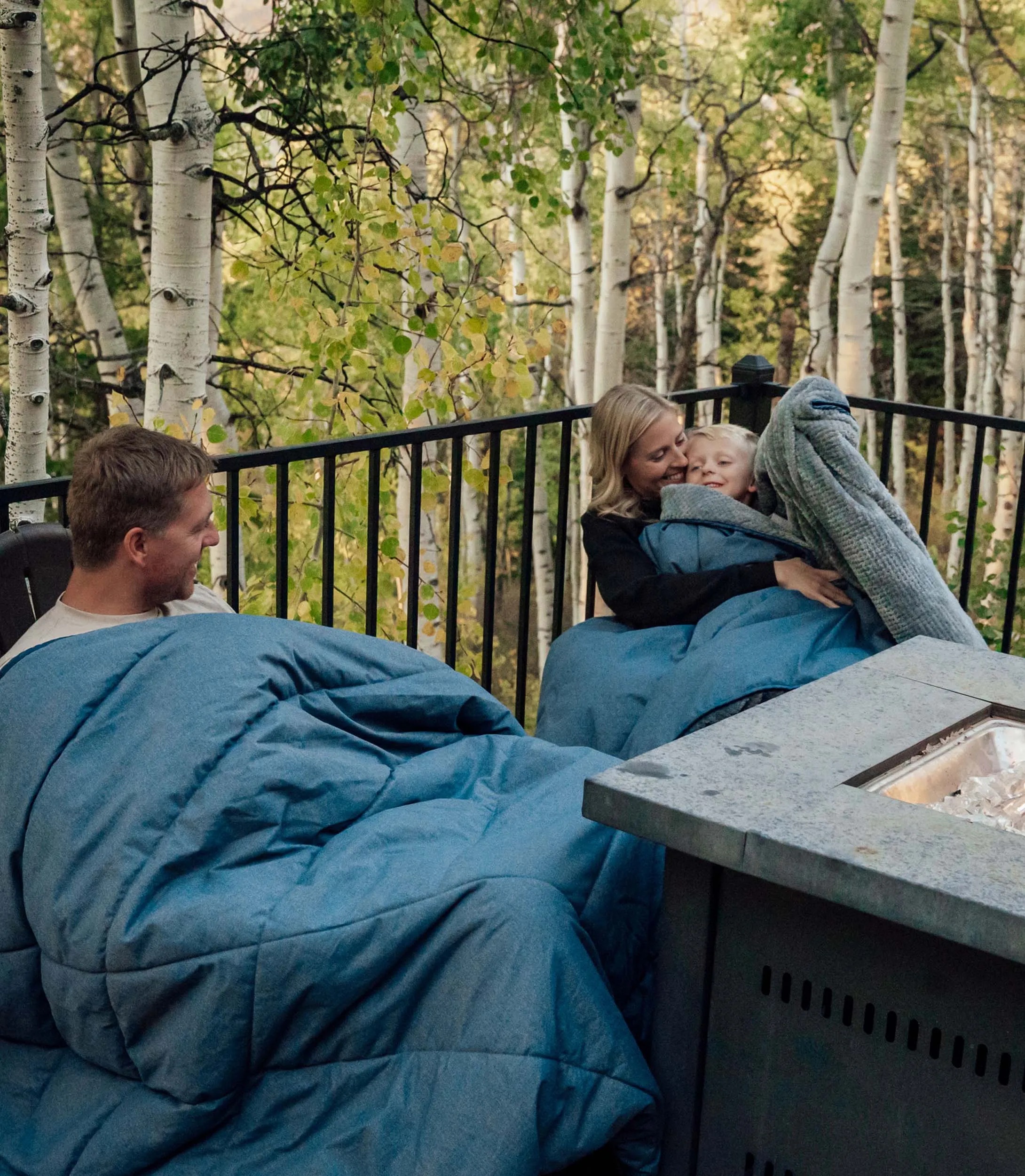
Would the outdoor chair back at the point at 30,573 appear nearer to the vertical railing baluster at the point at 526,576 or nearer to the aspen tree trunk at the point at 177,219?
the vertical railing baluster at the point at 526,576

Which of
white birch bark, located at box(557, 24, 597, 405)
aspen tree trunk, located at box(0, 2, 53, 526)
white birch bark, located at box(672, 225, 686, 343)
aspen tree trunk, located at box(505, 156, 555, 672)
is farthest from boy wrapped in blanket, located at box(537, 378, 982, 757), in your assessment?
white birch bark, located at box(672, 225, 686, 343)

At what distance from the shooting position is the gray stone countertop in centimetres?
131

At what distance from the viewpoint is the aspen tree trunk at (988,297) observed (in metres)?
12.8

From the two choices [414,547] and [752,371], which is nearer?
[414,547]

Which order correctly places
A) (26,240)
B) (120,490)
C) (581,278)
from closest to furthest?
(120,490), (26,240), (581,278)

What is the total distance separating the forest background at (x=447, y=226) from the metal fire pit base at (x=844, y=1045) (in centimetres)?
232

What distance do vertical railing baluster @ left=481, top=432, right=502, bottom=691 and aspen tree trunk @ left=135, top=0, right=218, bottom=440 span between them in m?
0.99

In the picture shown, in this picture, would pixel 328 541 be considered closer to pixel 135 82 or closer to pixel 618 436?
pixel 618 436

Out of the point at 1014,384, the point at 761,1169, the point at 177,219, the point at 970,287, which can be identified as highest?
the point at 970,287

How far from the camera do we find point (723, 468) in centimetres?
292

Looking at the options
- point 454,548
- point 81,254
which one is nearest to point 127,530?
point 454,548

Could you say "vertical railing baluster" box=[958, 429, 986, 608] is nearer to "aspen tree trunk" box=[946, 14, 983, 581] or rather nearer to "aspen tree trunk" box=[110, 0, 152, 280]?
"aspen tree trunk" box=[110, 0, 152, 280]

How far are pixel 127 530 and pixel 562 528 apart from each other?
1.60 meters

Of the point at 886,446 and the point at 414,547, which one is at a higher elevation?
the point at 886,446
